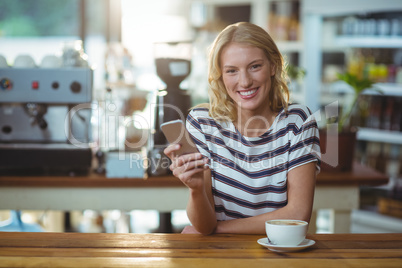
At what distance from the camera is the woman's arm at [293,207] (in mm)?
1510

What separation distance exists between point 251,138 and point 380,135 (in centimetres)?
233

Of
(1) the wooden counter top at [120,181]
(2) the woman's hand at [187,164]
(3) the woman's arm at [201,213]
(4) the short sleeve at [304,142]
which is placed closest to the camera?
(2) the woman's hand at [187,164]

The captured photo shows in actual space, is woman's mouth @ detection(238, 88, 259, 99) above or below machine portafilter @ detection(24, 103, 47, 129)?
above

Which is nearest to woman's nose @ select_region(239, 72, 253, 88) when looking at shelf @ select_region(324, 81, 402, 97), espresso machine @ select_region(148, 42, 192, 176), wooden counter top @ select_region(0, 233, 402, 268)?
wooden counter top @ select_region(0, 233, 402, 268)

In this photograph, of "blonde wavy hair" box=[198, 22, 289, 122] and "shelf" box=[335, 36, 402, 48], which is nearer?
"blonde wavy hair" box=[198, 22, 289, 122]

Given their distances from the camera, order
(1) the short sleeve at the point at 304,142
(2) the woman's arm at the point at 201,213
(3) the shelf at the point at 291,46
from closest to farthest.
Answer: (2) the woman's arm at the point at 201,213, (1) the short sleeve at the point at 304,142, (3) the shelf at the point at 291,46

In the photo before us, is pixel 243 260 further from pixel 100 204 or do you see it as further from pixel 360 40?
pixel 360 40

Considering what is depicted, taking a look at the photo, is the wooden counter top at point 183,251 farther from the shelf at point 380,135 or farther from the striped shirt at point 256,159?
the shelf at point 380,135

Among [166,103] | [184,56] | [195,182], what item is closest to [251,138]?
[195,182]

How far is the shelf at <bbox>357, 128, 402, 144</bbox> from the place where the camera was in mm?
3631

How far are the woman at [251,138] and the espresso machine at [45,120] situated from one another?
33.8 inches

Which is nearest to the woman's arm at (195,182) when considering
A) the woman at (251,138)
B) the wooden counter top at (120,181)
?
the woman at (251,138)

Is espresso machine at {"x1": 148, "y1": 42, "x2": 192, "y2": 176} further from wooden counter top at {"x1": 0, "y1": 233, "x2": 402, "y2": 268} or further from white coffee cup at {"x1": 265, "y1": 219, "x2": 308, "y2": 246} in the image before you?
white coffee cup at {"x1": 265, "y1": 219, "x2": 308, "y2": 246}

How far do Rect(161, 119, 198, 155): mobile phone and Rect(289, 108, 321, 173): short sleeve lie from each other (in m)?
0.43
